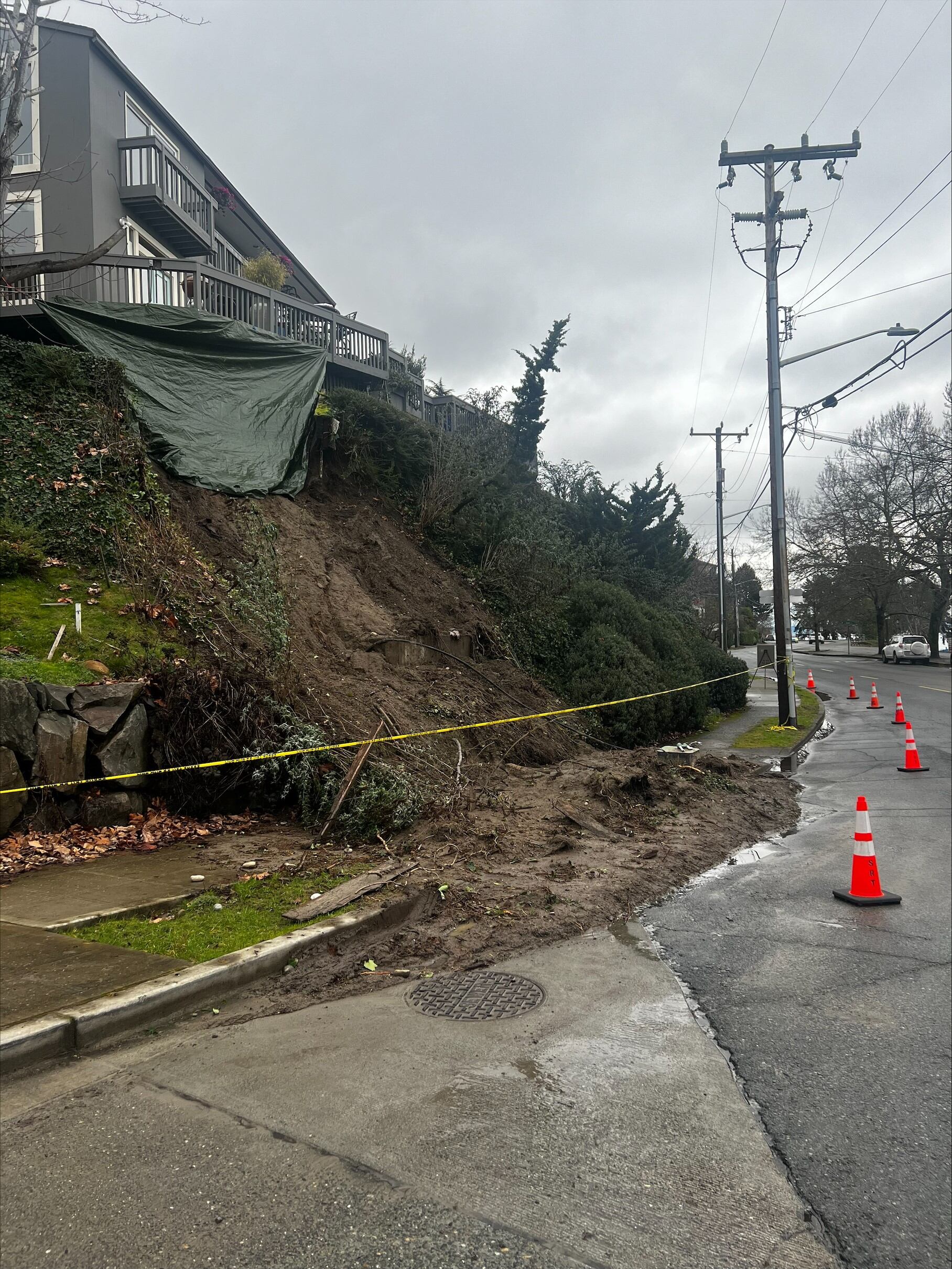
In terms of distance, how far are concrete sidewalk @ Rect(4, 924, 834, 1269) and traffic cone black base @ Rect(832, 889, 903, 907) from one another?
2.81 meters

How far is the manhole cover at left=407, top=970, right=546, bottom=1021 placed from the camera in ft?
14.6

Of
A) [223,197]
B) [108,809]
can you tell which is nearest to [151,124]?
[223,197]

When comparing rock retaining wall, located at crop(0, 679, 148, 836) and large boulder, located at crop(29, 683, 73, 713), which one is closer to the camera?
rock retaining wall, located at crop(0, 679, 148, 836)

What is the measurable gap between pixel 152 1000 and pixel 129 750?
4.13m

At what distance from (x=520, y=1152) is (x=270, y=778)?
5.87m

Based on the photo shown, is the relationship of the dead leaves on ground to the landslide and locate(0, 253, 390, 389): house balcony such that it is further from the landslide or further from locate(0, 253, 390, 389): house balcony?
locate(0, 253, 390, 389): house balcony

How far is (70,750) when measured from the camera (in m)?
7.58

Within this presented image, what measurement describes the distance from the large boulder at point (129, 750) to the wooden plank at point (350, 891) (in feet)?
8.91

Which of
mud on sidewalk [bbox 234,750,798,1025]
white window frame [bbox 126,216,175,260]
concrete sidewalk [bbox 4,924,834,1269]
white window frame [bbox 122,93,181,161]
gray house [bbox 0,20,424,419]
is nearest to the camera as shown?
concrete sidewalk [bbox 4,924,834,1269]

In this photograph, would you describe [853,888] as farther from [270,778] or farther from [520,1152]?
[270,778]

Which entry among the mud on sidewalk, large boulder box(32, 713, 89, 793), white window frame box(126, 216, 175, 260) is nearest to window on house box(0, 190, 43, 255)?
white window frame box(126, 216, 175, 260)

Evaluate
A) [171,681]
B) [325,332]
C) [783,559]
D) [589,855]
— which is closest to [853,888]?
[589,855]

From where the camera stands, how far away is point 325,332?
66.0 feet

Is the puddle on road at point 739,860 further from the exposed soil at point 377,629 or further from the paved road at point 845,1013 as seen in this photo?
the exposed soil at point 377,629
